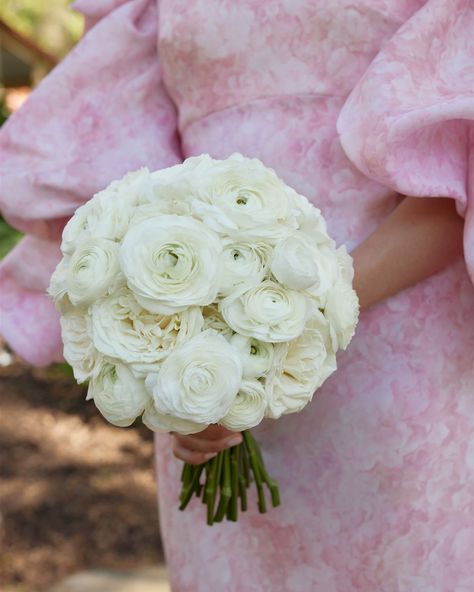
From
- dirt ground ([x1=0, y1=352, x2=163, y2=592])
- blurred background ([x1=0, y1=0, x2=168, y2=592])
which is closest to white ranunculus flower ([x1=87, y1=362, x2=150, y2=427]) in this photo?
blurred background ([x1=0, y1=0, x2=168, y2=592])

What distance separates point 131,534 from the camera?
4.20 meters

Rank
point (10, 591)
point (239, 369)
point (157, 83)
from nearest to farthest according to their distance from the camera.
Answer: point (239, 369), point (157, 83), point (10, 591)

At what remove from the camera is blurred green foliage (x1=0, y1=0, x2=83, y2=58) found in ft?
22.5

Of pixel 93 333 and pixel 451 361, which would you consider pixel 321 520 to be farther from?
pixel 93 333

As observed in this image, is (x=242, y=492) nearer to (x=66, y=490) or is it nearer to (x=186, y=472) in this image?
(x=186, y=472)

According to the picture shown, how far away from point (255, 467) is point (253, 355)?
46 centimetres

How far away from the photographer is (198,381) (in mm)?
1146

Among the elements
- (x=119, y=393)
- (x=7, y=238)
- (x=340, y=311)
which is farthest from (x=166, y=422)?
(x=7, y=238)

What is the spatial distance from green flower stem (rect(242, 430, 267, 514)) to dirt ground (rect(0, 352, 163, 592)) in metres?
2.49

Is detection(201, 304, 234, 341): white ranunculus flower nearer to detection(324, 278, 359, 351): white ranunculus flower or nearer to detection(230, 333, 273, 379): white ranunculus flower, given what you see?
detection(230, 333, 273, 379): white ranunculus flower

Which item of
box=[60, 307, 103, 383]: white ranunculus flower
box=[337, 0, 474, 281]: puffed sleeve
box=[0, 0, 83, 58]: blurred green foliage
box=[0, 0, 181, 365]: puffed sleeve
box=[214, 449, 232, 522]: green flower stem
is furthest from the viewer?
box=[0, 0, 83, 58]: blurred green foliage

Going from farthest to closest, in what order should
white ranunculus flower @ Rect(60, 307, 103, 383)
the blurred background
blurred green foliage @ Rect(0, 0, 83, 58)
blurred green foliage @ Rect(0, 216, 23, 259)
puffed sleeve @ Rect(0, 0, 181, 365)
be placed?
blurred green foliage @ Rect(0, 0, 83, 58)
blurred green foliage @ Rect(0, 216, 23, 259)
the blurred background
puffed sleeve @ Rect(0, 0, 181, 365)
white ranunculus flower @ Rect(60, 307, 103, 383)

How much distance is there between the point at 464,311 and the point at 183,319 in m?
0.61

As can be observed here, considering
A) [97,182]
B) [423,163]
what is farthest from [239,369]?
[97,182]
